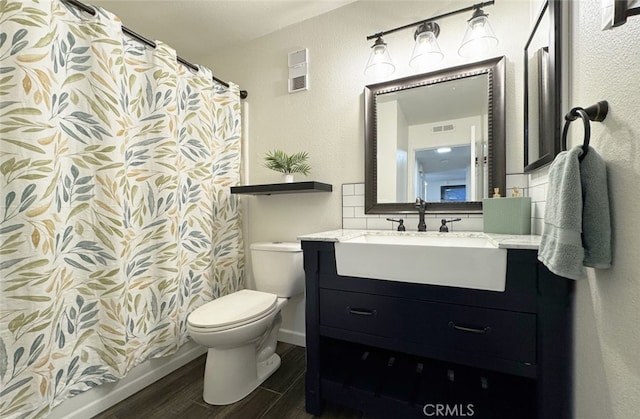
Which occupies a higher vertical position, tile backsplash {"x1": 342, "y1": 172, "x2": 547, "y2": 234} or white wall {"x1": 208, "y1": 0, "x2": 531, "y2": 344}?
white wall {"x1": 208, "y1": 0, "x2": 531, "y2": 344}

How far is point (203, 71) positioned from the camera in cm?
180

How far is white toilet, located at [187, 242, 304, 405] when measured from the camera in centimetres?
130

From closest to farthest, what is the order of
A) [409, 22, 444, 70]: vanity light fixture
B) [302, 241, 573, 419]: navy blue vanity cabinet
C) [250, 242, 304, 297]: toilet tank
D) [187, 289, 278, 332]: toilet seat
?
1. [302, 241, 573, 419]: navy blue vanity cabinet
2. [187, 289, 278, 332]: toilet seat
3. [409, 22, 444, 70]: vanity light fixture
4. [250, 242, 304, 297]: toilet tank

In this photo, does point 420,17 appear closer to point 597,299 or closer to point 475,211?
point 475,211

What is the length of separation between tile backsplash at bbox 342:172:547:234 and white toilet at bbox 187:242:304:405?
441 millimetres

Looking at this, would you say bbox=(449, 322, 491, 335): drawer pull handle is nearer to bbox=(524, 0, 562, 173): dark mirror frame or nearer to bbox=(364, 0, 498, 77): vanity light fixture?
bbox=(524, 0, 562, 173): dark mirror frame

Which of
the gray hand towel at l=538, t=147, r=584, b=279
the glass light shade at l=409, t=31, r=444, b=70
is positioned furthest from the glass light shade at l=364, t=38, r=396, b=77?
the gray hand towel at l=538, t=147, r=584, b=279

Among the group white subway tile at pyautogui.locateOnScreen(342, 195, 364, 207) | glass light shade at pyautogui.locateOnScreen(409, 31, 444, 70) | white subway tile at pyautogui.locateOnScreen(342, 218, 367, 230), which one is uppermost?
glass light shade at pyautogui.locateOnScreen(409, 31, 444, 70)

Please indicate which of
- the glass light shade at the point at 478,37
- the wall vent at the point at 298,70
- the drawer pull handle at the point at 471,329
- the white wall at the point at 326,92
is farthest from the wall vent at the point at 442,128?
the drawer pull handle at the point at 471,329

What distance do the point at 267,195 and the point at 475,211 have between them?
1433mm

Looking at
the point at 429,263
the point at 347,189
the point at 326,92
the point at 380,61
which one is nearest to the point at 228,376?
the point at 429,263

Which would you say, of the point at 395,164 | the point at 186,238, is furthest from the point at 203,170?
the point at 395,164

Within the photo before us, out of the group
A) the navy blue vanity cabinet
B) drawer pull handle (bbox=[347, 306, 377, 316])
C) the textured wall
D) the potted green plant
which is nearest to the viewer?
the textured wall

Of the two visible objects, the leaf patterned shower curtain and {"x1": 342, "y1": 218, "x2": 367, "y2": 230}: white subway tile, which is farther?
{"x1": 342, "y1": 218, "x2": 367, "y2": 230}: white subway tile
